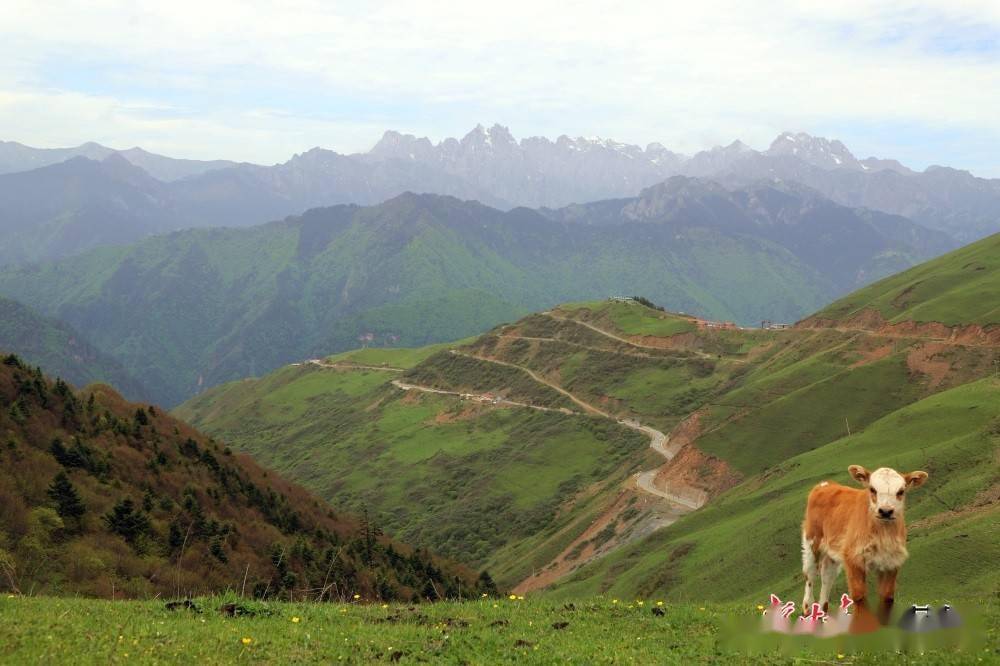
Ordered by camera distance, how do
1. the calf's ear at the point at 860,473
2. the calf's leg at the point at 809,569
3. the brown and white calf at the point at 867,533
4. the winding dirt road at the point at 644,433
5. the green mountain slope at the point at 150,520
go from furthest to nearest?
the winding dirt road at the point at 644,433, the green mountain slope at the point at 150,520, the calf's leg at the point at 809,569, the calf's ear at the point at 860,473, the brown and white calf at the point at 867,533

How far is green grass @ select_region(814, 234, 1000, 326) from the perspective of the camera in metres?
109

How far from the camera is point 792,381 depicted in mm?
112188

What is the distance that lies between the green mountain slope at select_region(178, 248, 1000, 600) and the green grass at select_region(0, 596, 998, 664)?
1184 cm

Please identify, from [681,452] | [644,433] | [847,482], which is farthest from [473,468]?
[847,482]

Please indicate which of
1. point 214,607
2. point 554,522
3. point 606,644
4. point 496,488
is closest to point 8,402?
point 214,607

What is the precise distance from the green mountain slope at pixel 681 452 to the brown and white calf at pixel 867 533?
1196 cm

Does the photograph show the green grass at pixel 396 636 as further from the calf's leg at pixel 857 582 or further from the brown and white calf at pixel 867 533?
the brown and white calf at pixel 867 533

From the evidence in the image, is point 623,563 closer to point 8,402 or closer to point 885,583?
point 8,402

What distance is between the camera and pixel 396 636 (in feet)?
55.9

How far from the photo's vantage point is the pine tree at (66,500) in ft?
107

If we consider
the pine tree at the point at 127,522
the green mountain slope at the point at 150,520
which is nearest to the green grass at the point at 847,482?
the green mountain slope at the point at 150,520

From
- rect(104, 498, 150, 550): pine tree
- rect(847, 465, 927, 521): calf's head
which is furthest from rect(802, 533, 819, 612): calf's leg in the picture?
rect(104, 498, 150, 550): pine tree

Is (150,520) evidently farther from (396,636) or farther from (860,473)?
(860,473)

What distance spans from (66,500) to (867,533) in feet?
106
